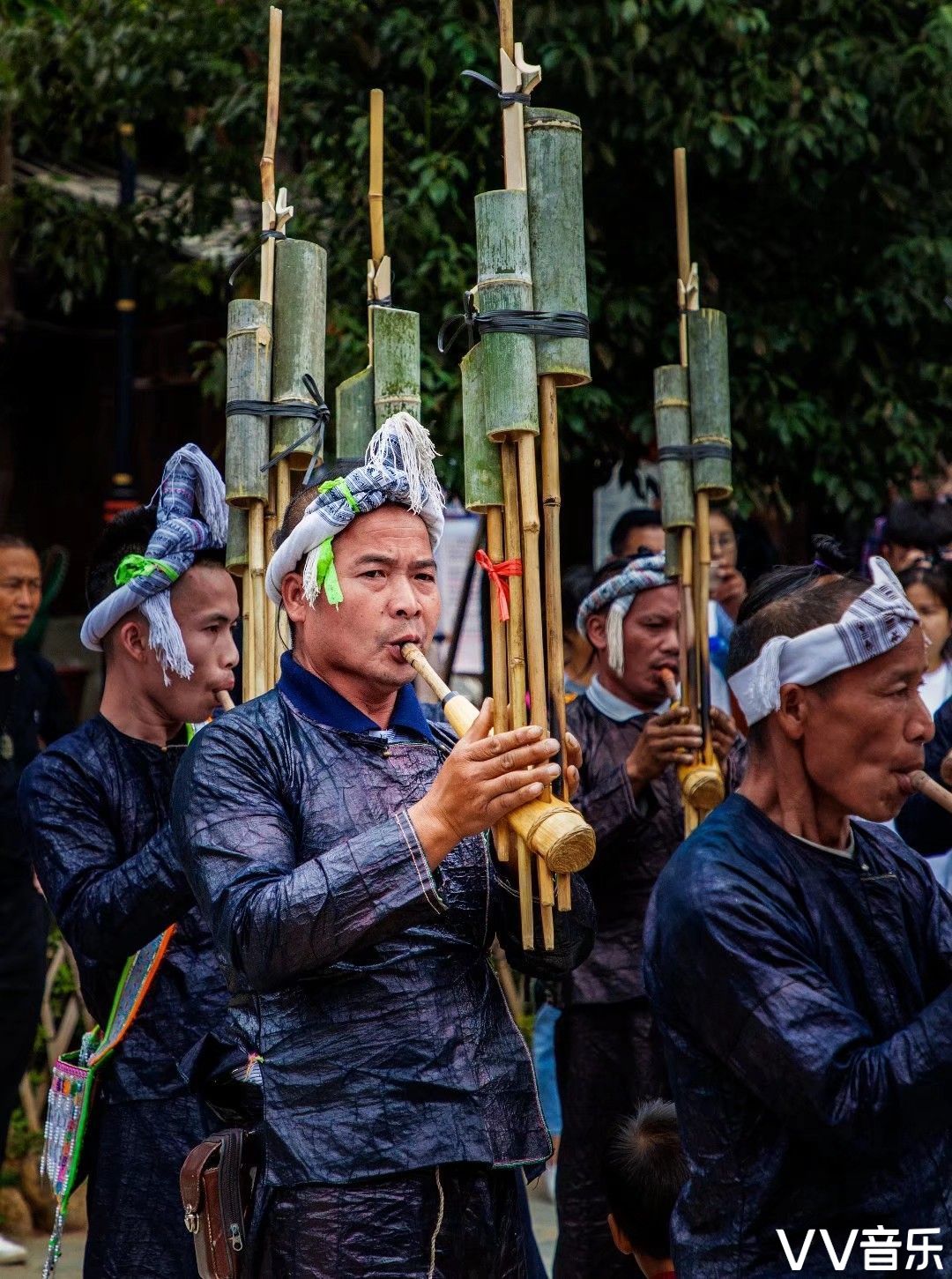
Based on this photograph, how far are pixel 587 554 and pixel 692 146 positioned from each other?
293cm

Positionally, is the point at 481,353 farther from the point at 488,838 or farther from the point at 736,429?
the point at 736,429

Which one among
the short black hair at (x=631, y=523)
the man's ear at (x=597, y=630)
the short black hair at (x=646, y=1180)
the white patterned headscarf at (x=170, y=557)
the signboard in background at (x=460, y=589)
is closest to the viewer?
the short black hair at (x=646, y=1180)

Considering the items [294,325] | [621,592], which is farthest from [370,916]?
[621,592]

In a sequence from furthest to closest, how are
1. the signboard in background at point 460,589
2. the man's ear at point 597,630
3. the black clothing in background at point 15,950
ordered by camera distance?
1. the signboard in background at point 460,589
2. the black clothing in background at point 15,950
3. the man's ear at point 597,630

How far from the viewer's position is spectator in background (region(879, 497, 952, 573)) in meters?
6.61

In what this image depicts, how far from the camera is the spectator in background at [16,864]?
5633 mm

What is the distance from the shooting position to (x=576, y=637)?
7.04 meters

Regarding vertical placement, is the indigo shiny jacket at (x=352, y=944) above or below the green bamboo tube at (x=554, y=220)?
below

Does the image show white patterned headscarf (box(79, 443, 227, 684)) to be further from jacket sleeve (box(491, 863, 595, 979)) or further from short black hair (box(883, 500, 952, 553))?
short black hair (box(883, 500, 952, 553))

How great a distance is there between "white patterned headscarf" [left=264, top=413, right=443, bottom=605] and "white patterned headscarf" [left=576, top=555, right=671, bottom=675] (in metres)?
2.18

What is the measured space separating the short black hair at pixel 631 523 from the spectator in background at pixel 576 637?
0.16m

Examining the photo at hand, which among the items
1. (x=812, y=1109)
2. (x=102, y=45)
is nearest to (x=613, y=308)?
(x=102, y=45)

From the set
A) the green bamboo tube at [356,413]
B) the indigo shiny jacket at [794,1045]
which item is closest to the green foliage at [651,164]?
the green bamboo tube at [356,413]

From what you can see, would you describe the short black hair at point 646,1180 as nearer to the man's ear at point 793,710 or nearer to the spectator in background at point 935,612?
the man's ear at point 793,710
